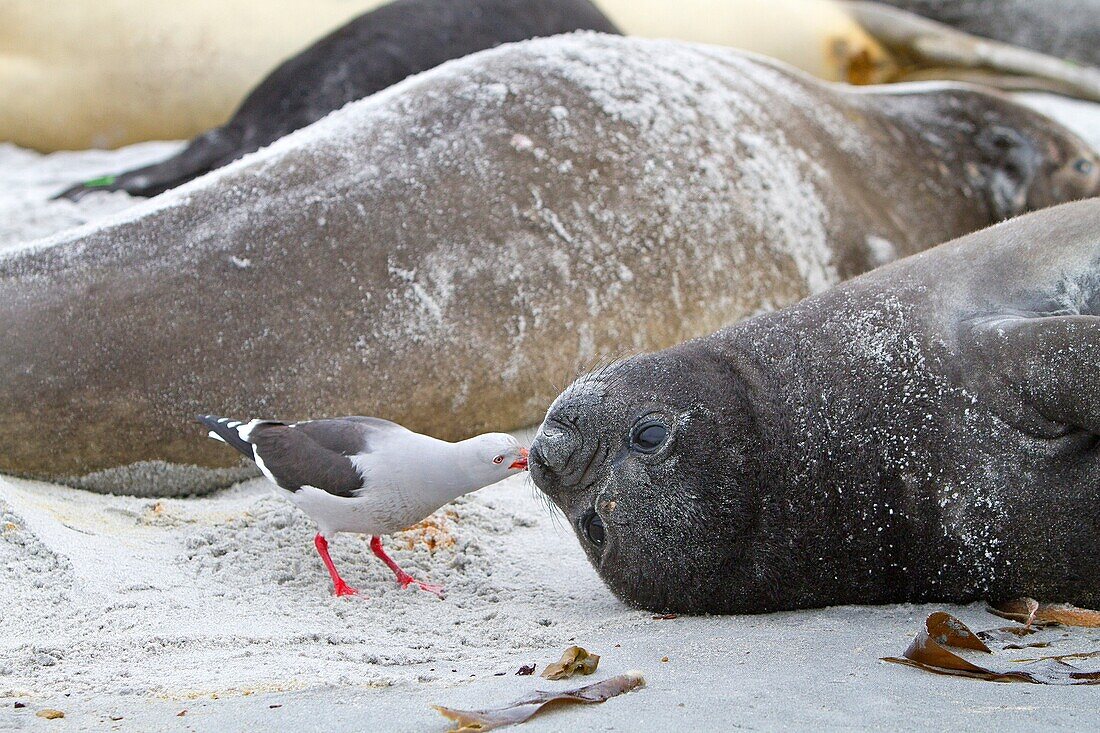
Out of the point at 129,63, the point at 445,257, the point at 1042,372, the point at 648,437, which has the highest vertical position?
the point at 129,63

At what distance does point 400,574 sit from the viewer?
316 centimetres

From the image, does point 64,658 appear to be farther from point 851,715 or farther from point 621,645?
point 851,715

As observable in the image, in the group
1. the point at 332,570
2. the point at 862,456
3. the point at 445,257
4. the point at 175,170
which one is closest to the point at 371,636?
the point at 332,570

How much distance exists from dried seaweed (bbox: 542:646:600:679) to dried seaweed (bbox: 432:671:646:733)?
0.23 feet

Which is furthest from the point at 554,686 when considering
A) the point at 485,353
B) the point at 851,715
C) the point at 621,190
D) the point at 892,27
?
the point at 892,27

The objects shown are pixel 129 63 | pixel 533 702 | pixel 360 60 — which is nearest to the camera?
pixel 533 702

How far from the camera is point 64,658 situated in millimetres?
2449

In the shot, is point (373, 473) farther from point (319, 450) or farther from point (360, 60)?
point (360, 60)

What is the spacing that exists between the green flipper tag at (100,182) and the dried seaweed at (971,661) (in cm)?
459

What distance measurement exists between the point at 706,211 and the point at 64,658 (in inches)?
111

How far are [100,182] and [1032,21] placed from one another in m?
7.13

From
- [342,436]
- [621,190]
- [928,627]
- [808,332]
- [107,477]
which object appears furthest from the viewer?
[621,190]

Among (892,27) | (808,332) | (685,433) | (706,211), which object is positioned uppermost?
(892,27)

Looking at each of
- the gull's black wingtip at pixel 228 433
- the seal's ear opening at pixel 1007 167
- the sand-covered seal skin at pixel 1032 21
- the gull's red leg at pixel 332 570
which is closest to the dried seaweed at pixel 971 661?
the gull's red leg at pixel 332 570
